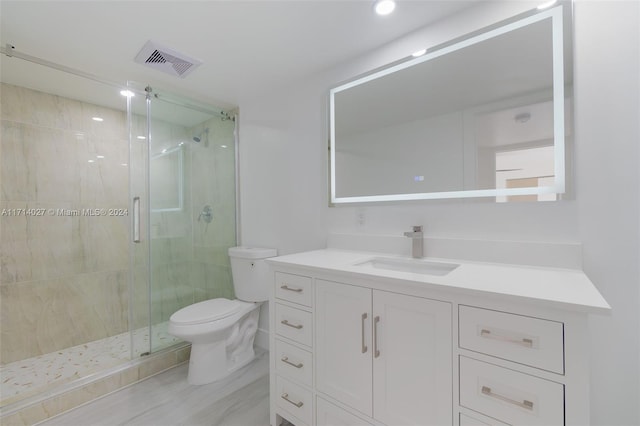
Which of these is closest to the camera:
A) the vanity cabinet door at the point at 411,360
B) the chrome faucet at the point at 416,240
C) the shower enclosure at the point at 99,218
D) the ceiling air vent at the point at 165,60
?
the vanity cabinet door at the point at 411,360

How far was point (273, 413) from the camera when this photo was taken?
1490 mm

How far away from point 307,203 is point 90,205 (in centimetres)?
204

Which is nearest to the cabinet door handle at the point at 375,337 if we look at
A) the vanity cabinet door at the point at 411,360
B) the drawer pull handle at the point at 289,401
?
the vanity cabinet door at the point at 411,360

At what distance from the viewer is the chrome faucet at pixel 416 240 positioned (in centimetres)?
147

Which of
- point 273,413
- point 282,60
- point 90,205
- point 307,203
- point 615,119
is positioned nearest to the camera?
point 615,119

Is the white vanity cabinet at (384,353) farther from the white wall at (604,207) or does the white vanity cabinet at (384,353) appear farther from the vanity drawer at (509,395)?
the white wall at (604,207)

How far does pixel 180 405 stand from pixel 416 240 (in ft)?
5.76

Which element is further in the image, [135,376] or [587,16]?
[135,376]

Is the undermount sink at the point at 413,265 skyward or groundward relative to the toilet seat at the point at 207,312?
skyward

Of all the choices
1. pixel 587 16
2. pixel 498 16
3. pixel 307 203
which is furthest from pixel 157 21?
pixel 587 16

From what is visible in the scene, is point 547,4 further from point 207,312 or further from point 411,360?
point 207,312

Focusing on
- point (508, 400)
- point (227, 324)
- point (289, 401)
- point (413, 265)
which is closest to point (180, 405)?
point (227, 324)

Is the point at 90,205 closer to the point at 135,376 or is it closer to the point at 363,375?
the point at 135,376

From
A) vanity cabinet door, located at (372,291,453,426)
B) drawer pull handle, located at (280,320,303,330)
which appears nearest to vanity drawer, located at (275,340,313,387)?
drawer pull handle, located at (280,320,303,330)
